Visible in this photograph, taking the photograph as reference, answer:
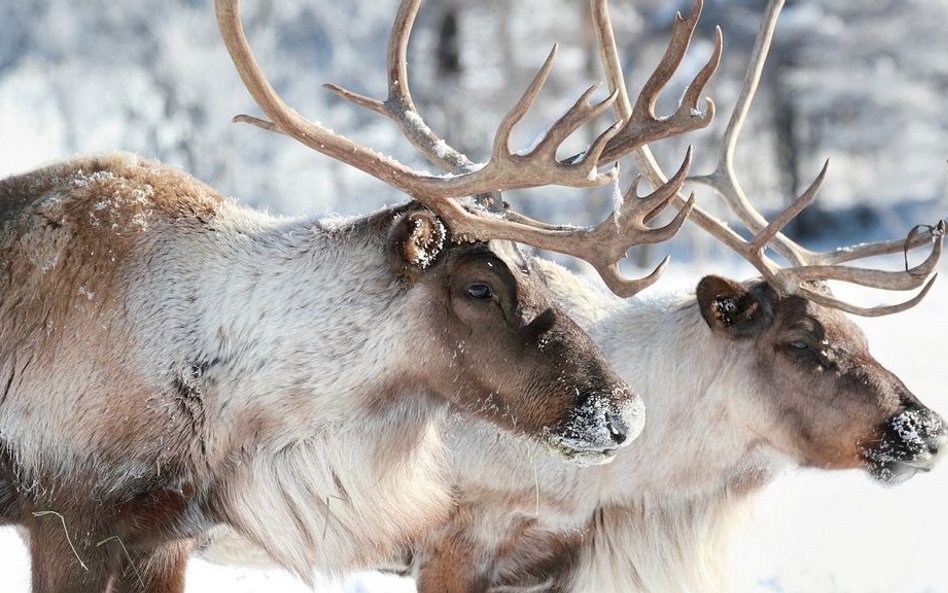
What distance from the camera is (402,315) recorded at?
12.4 feet

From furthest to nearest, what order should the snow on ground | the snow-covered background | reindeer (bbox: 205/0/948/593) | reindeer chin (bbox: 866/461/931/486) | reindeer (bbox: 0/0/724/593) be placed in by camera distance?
the snow-covered background → the snow on ground → reindeer (bbox: 205/0/948/593) → reindeer chin (bbox: 866/461/931/486) → reindeer (bbox: 0/0/724/593)

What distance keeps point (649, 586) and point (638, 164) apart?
1774mm

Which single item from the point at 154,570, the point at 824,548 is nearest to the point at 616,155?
the point at 154,570

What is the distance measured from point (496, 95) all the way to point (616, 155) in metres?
12.9

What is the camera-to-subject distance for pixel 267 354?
373 cm

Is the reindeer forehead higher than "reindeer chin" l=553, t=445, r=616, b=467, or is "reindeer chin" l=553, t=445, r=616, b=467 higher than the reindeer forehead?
the reindeer forehead

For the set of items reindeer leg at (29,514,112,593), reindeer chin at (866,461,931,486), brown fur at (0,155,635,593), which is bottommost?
reindeer leg at (29,514,112,593)

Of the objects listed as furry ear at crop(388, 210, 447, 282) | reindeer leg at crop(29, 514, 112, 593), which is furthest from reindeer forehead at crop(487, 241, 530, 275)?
reindeer leg at crop(29, 514, 112, 593)

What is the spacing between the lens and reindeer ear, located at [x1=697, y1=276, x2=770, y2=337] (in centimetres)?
470

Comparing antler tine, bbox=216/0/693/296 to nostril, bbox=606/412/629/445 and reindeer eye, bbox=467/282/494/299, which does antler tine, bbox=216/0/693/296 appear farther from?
nostril, bbox=606/412/629/445

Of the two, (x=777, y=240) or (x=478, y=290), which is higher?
(x=777, y=240)

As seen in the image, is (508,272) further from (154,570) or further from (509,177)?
(154,570)

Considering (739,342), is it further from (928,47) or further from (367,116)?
(928,47)

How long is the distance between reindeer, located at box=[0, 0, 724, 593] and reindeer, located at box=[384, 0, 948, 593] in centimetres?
78
